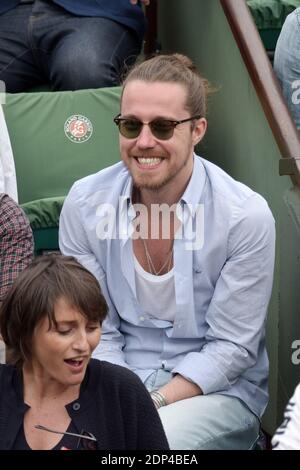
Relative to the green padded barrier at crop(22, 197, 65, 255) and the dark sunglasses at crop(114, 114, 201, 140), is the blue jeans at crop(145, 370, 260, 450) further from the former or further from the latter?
the green padded barrier at crop(22, 197, 65, 255)

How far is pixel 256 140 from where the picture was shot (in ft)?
12.9

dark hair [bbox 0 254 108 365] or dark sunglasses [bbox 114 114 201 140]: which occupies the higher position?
dark sunglasses [bbox 114 114 201 140]

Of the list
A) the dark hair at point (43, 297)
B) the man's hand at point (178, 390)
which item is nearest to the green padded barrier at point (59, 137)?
the man's hand at point (178, 390)

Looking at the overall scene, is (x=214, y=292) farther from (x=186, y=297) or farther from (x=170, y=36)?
(x=170, y=36)

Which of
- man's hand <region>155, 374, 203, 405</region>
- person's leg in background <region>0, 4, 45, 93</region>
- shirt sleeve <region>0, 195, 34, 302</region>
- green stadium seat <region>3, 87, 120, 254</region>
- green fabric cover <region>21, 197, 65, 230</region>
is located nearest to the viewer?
man's hand <region>155, 374, 203, 405</region>

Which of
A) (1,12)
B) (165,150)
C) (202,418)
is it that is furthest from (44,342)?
(1,12)

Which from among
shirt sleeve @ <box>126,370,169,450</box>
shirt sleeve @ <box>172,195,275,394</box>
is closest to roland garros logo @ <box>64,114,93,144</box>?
shirt sleeve @ <box>172,195,275,394</box>

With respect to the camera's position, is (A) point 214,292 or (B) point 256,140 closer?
(A) point 214,292

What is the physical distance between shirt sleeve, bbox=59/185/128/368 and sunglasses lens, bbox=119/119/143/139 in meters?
0.28

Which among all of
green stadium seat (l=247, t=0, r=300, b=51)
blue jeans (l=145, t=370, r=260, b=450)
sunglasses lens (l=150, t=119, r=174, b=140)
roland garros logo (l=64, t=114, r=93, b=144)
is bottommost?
blue jeans (l=145, t=370, r=260, b=450)

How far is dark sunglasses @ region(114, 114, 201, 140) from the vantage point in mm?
3250

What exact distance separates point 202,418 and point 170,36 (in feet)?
8.82

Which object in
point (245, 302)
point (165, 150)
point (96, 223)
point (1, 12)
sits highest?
point (1, 12)

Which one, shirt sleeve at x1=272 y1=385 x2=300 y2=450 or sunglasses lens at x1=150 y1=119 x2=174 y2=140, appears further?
sunglasses lens at x1=150 y1=119 x2=174 y2=140
